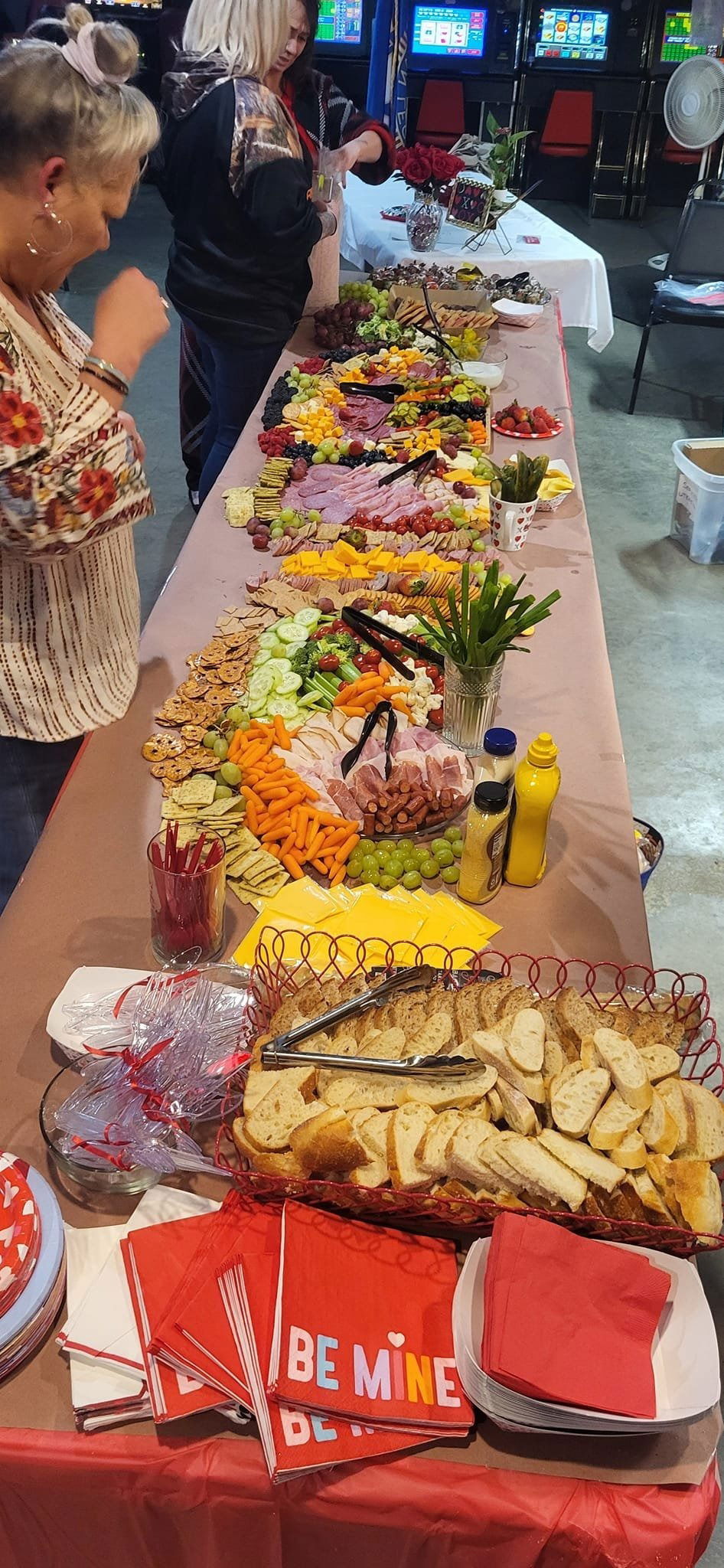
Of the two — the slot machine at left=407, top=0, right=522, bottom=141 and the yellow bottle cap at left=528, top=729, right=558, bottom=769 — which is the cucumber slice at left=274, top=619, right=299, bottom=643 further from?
the slot machine at left=407, top=0, right=522, bottom=141

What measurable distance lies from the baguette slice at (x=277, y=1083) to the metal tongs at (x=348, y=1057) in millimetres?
14

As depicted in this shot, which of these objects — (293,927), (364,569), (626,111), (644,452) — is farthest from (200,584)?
(626,111)

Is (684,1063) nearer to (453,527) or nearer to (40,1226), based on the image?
(40,1226)

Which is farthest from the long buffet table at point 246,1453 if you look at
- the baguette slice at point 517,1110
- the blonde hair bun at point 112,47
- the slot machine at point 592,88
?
the slot machine at point 592,88

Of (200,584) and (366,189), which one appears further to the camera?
(366,189)

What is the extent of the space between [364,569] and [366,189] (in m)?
4.45

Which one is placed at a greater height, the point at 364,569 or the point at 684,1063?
the point at 364,569

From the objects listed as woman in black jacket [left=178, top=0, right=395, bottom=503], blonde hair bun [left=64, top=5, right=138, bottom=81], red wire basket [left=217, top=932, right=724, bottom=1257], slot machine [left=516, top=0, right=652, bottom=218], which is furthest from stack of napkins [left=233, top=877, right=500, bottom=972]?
slot machine [left=516, top=0, right=652, bottom=218]

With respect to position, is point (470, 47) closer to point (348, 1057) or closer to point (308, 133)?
point (308, 133)

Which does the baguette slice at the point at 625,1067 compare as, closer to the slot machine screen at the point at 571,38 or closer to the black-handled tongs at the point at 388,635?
the black-handled tongs at the point at 388,635

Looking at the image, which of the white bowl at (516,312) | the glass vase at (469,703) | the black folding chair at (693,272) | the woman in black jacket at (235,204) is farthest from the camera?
the black folding chair at (693,272)

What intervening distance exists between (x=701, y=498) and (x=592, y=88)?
695cm

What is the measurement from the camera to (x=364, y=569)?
2.70 meters

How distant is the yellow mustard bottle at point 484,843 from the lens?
5.54 ft
